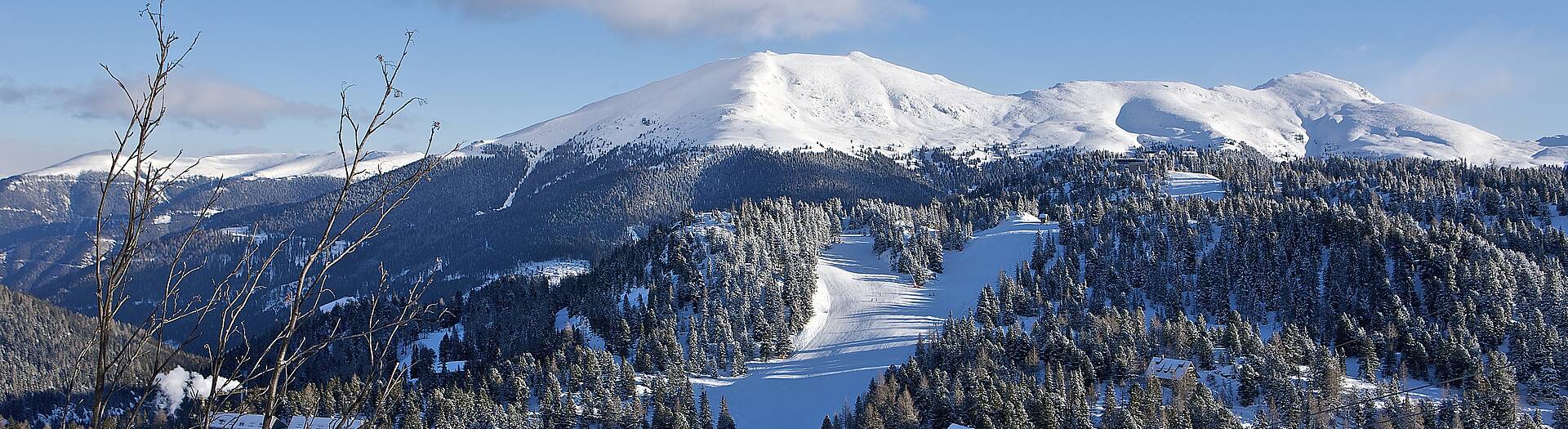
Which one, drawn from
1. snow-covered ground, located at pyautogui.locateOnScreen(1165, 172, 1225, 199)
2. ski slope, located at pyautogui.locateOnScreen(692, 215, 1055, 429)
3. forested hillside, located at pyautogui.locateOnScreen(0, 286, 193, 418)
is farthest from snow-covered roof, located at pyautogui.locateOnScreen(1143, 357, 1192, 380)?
forested hillside, located at pyautogui.locateOnScreen(0, 286, 193, 418)

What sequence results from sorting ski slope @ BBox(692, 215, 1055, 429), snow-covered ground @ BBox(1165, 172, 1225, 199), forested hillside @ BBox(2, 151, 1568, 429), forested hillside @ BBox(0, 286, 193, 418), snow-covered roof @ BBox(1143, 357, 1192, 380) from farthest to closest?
snow-covered ground @ BBox(1165, 172, 1225, 199)
forested hillside @ BBox(0, 286, 193, 418)
ski slope @ BBox(692, 215, 1055, 429)
snow-covered roof @ BBox(1143, 357, 1192, 380)
forested hillside @ BBox(2, 151, 1568, 429)

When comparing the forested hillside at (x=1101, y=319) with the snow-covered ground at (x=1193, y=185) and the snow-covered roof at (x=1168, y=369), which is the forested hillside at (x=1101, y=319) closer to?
the snow-covered roof at (x=1168, y=369)

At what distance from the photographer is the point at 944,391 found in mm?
69250

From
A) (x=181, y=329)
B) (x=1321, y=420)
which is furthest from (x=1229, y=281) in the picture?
(x=181, y=329)

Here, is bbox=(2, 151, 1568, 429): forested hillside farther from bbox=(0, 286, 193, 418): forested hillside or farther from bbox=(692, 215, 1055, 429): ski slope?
bbox=(0, 286, 193, 418): forested hillside

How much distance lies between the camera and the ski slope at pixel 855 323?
85.4 metres

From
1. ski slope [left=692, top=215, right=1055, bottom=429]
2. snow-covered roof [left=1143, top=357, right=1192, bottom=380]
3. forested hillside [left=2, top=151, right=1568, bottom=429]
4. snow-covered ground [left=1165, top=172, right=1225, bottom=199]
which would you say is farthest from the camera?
snow-covered ground [left=1165, top=172, right=1225, bottom=199]

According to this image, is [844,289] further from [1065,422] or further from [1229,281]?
[1065,422]

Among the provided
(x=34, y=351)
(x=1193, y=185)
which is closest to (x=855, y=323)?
(x=1193, y=185)

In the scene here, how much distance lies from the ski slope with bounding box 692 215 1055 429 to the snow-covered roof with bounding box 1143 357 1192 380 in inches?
1042

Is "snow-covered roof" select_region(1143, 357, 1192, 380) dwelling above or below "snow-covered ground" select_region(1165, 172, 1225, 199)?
below

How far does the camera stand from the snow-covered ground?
6668 inches

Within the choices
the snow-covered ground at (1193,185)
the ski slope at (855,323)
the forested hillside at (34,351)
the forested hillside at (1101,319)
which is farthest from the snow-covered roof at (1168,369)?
the forested hillside at (34,351)

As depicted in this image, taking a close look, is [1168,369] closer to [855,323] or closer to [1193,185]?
[855,323]
